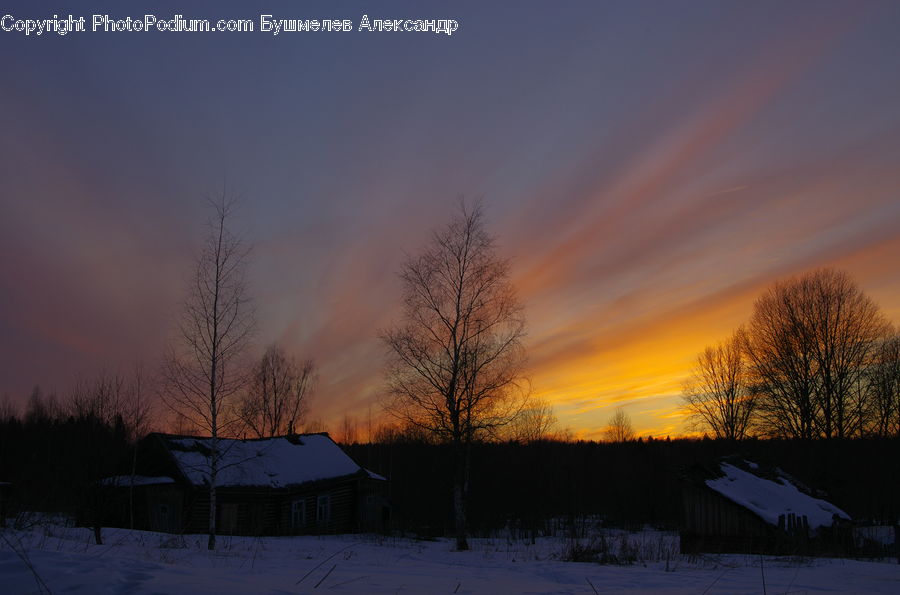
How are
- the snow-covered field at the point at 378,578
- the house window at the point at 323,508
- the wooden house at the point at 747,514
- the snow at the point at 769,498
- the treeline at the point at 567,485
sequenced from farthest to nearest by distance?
1. the treeline at the point at 567,485
2. the house window at the point at 323,508
3. the snow at the point at 769,498
4. the wooden house at the point at 747,514
5. the snow-covered field at the point at 378,578

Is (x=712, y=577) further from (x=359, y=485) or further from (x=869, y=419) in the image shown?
(x=869, y=419)

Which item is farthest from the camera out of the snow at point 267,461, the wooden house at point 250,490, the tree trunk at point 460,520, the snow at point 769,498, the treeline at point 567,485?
the treeline at point 567,485

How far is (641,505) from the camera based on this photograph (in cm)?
5641

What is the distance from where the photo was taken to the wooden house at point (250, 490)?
3422 centimetres

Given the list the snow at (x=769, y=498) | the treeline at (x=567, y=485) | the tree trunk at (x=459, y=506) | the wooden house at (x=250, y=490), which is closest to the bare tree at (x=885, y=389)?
the treeline at (x=567, y=485)

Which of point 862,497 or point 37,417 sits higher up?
point 37,417

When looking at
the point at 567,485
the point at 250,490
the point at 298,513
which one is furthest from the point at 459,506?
the point at 567,485

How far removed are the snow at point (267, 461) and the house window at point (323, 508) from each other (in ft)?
4.20

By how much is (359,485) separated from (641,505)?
92.5 feet

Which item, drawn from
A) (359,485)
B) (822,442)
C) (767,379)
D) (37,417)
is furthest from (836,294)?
(37,417)

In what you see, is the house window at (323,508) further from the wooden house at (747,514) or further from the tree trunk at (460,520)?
the wooden house at (747,514)

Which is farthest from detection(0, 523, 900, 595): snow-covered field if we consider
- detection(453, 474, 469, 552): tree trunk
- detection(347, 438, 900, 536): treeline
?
detection(347, 438, 900, 536): treeline

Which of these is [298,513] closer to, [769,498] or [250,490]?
[250,490]

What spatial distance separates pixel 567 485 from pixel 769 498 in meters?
36.2
